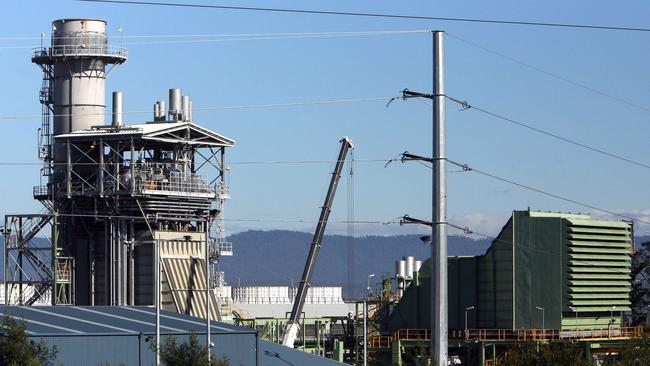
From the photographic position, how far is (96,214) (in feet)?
345

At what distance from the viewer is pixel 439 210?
4578 centimetres

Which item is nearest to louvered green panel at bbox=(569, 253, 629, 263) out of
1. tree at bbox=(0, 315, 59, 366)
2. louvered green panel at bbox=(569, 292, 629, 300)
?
louvered green panel at bbox=(569, 292, 629, 300)

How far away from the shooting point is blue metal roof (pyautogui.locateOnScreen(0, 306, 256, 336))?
6931cm

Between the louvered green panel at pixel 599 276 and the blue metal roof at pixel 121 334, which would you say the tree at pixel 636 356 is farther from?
the louvered green panel at pixel 599 276

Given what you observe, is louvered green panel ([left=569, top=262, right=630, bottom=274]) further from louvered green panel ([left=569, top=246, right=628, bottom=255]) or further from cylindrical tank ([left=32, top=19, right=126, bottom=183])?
cylindrical tank ([left=32, top=19, right=126, bottom=183])

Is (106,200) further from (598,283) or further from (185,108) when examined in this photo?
(598,283)

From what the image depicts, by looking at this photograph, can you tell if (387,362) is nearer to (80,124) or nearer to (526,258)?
(526,258)

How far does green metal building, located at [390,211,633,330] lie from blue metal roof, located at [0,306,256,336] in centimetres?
2830

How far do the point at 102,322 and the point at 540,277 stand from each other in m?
38.0

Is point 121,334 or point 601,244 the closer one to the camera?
point 121,334

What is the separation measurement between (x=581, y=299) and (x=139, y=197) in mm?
32338

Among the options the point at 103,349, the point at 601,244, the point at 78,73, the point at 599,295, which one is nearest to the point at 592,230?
the point at 601,244

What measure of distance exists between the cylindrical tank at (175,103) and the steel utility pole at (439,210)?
67.0 meters

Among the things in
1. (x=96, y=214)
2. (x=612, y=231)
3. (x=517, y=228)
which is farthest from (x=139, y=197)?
(x=612, y=231)
